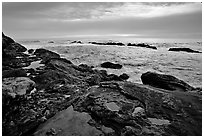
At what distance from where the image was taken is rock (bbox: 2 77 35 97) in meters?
5.37

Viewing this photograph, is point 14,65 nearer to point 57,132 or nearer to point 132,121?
point 57,132

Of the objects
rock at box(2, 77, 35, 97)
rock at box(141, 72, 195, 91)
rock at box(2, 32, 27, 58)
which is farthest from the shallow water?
rock at box(2, 32, 27, 58)

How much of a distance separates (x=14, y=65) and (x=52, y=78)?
16.3 feet

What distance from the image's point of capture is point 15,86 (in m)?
5.77

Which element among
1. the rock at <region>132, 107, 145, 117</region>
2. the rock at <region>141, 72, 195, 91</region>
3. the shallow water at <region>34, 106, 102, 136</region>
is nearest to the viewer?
the shallow water at <region>34, 106, 102, 136</region>

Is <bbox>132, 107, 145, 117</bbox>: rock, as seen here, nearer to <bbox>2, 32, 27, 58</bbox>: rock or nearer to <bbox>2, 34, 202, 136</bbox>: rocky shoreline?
<bbox>2, 34, 202, 136</bbox>: rocky shoreline

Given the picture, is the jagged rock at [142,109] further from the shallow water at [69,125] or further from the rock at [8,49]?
the rock at [8,49]

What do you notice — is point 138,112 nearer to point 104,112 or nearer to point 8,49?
point 104,112

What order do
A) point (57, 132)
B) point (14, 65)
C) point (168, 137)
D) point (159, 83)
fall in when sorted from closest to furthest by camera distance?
point (168, 137)
point (57, 132)
point (159, 83)
point (14, 65)

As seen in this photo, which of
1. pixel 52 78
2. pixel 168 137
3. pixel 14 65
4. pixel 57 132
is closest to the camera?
pixel 168 137

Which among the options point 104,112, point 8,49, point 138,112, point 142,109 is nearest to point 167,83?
point 142,109

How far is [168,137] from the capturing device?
4.46 meters

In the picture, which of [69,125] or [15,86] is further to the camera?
[15,86]

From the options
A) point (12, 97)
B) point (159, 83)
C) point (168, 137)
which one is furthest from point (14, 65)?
point (168, 137)
